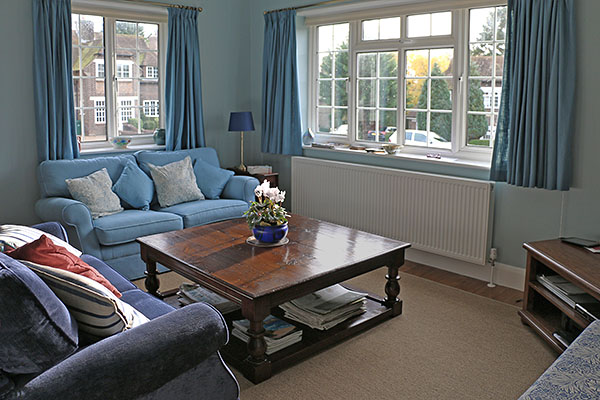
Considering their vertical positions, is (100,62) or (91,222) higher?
(100,62)

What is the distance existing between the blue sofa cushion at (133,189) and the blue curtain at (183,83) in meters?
A: 0.79

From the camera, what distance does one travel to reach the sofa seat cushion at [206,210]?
15.7 feet

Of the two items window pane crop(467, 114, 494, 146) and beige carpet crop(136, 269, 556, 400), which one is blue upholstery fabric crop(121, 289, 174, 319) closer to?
beige carpet crop(136, 269, 556, 400)

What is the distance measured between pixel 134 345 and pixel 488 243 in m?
3.17

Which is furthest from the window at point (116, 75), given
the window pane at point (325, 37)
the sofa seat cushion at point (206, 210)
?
the window pane at point (325, 37)

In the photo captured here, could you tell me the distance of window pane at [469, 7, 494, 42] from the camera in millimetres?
4469

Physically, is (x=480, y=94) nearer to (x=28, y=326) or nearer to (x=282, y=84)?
(x=282, y=84)

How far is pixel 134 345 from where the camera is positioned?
200cm

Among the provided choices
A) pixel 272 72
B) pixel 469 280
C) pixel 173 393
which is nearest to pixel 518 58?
pixel 469 280

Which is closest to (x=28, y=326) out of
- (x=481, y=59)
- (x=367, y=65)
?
(x=481, y=59)

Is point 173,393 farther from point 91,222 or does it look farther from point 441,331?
point 91,222

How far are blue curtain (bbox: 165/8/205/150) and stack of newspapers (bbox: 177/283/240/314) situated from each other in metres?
2.35

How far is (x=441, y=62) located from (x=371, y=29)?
86 cm

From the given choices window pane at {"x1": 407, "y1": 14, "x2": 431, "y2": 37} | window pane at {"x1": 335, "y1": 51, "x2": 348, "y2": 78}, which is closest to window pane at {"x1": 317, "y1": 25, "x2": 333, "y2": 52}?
window pane at {"x1": 335, "y1": 51, "x2": 348, "y2": 78}
